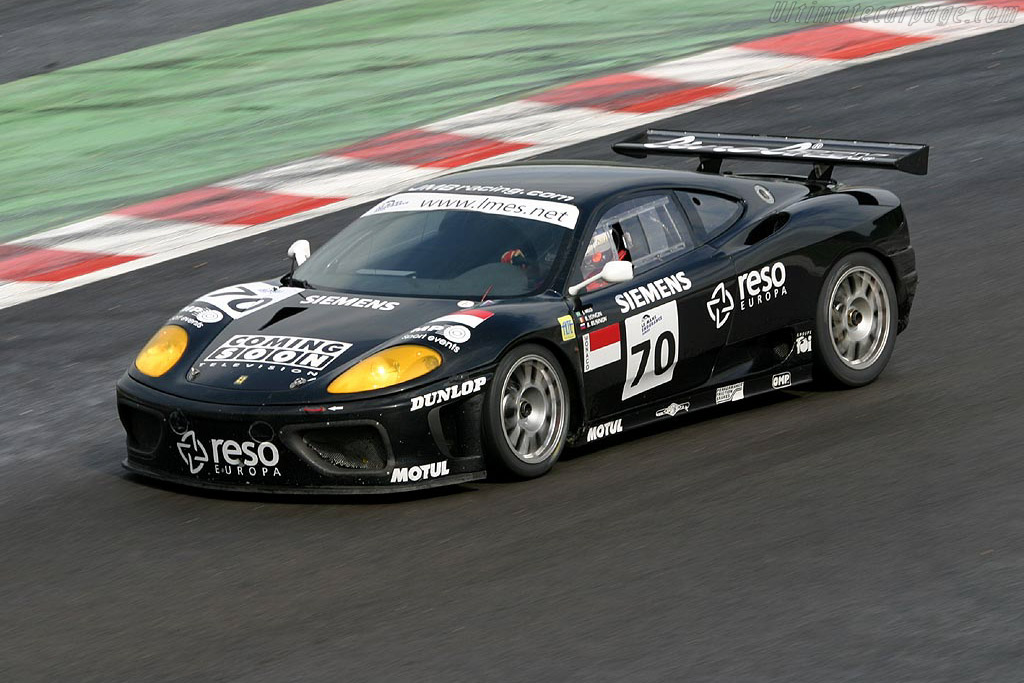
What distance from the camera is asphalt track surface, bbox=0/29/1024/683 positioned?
5230 mm

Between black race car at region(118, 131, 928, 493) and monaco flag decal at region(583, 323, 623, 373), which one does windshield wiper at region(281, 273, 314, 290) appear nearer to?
black race car at region(118, 131, 928, 493)

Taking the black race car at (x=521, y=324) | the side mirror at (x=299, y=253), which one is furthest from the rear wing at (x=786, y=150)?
the side mirror at (x=299, y=253)

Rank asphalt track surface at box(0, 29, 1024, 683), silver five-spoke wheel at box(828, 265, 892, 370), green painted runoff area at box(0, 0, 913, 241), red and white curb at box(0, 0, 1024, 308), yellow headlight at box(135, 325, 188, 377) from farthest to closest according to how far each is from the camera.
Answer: green painted runoff area at box(0, 0, 913, 241) < red and white curb at box(0, 0, 1024, 308) < silver five-spoke wheel at box(828, 265, 892, 370) < yellow headlight at box(135, 325, 188, 377) < asphalt track surface at box(0, 29, 1024, 683)

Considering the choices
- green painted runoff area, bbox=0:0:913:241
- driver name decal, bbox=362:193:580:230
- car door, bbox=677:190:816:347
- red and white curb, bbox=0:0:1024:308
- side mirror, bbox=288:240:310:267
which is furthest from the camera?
green painted runoff area, bbox=0:0:913:241

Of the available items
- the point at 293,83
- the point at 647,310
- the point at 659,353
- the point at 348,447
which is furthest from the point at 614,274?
the point at 293,83

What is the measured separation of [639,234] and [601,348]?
0.73 meters

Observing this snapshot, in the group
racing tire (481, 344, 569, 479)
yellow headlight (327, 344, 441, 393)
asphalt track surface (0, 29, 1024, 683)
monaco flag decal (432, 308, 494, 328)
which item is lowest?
asphalt track surface (0, 29, 1024, 683)

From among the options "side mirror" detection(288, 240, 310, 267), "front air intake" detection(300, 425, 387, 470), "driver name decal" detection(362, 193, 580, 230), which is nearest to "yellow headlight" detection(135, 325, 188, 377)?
"front air intake" detection(300, 425, 387, 470)

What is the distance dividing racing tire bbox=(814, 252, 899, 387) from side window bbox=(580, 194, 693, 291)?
0.80m

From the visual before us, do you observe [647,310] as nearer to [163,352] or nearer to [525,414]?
[525,414]

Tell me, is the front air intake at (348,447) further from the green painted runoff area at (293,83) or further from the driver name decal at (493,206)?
the green painted runoff area at (293,83)

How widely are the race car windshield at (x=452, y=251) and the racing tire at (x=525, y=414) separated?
0.40 m

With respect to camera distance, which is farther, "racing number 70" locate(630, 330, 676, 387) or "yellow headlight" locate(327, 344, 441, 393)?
"racing number 70" locate(630, 330, 676, 387)

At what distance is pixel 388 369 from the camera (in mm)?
6797
